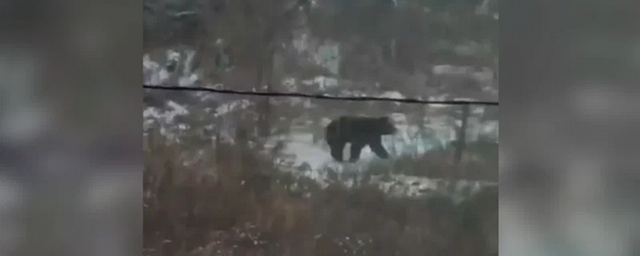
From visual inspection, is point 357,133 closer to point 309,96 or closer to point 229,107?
point 309,96

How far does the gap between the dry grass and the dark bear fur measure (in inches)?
2.4

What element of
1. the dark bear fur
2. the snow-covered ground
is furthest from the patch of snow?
the dark bear fur

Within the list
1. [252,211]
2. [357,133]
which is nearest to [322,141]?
[357,133]

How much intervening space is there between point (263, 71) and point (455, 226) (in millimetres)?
395

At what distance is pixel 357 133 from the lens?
36.3 inches

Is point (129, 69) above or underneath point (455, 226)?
above

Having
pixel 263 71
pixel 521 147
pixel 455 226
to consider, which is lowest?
pixel 455 226

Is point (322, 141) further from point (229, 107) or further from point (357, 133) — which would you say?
point (229, 107)

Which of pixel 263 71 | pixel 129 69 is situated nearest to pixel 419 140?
pixel 263 71

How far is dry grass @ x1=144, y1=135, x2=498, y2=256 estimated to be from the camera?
92 centimetres

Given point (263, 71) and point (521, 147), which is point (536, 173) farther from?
point (263, 71)

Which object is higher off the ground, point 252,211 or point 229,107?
point 229,107

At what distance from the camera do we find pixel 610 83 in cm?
87

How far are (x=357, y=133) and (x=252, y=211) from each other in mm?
212
